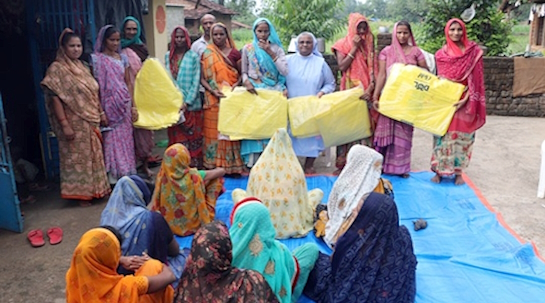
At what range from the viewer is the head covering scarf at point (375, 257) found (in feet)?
8.86

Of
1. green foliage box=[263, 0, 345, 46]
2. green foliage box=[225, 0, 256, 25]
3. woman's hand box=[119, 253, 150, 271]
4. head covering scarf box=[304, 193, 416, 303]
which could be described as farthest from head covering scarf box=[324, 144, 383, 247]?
green foliage box=[225, 0, 256, 25]

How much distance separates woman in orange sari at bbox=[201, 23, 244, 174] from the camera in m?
5.50

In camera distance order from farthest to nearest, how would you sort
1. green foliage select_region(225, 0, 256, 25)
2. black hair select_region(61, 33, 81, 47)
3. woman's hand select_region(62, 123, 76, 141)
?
green foliage select_region(225, 0, 256, 25) → woman's hand select_region(62, 123, 76, 141) → black hair select_region(61, 33, 81, 47)

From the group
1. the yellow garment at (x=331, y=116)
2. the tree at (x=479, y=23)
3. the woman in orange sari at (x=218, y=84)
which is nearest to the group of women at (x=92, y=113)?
the woman in orange sari at (x=218, y=84)

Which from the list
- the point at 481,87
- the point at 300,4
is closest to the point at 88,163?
the point at 481,87

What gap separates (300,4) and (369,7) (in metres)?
49.4

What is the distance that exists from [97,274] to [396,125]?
401 centimetres

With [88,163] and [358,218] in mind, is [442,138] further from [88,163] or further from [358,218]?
[88,163]

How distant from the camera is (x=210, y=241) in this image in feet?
7.04

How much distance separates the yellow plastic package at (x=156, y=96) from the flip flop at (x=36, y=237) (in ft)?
5.27

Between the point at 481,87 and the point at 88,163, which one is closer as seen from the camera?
the point at 88,163

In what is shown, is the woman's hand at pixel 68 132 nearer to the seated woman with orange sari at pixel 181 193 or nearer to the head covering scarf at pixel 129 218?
the seated woman with orange sari at pixel 181 193

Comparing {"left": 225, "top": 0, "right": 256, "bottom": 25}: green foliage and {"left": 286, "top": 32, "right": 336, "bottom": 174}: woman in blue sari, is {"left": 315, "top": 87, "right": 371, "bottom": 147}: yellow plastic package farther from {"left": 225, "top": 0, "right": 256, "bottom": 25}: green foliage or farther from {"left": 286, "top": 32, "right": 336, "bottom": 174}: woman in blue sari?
{"left": 225, "top": 0, "right": 256, "bottom": 25}: green foliage

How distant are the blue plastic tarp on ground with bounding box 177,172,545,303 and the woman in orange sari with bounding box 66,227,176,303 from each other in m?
1.26
